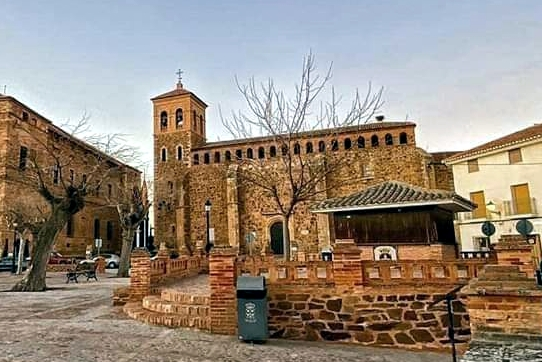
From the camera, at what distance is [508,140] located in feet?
82.5

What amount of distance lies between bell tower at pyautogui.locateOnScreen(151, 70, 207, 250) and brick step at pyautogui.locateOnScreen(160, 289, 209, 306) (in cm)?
2783

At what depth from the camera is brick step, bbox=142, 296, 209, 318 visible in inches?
304

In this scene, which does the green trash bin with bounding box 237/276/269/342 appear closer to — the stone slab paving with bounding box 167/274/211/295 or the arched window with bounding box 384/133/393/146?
the stone slab paving with bounding box 167/274/211/295

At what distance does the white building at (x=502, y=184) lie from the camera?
2359 cm

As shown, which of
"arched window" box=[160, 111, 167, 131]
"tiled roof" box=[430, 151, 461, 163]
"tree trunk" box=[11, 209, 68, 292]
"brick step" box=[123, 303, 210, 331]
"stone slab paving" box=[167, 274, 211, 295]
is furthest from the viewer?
"arched window" box=[160, 111, 167, 131]

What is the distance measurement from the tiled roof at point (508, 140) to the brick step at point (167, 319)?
77.3 ft

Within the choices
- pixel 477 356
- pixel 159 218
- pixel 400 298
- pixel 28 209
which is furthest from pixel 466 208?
pixel 159 218

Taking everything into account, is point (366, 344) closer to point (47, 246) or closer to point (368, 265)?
point (368, 265)

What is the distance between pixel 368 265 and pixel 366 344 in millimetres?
1265

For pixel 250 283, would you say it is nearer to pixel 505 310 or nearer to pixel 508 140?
pixel 505 310

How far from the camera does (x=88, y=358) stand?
5.45m

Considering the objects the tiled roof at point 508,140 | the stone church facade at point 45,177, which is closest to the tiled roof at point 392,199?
the stone church facade at point 45,177

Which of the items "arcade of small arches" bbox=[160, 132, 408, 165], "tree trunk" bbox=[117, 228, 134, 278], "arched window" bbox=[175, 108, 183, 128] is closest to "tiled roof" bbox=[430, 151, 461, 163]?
"arcade of small arches" bbox=[160, 132, 408, 165]

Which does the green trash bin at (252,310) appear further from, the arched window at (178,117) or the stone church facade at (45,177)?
the arched window at (178,117)
